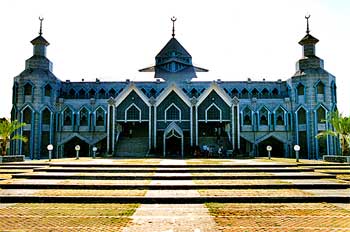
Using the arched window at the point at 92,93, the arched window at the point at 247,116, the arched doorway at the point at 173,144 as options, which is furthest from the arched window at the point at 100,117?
the arched window at the point at 247,116

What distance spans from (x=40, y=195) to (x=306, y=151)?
41.2m

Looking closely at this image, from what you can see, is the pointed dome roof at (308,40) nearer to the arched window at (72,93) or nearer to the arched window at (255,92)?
the arched window at (255,92)

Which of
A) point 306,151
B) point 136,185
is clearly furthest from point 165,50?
point 136,185

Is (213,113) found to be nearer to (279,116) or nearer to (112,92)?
(279,116)

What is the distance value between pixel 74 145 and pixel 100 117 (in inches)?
231

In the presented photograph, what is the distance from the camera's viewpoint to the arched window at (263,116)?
48466 mm

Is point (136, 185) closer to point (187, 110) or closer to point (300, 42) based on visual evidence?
point (187, 110)

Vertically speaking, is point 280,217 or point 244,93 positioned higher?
point 244,93

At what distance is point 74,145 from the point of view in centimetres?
4922

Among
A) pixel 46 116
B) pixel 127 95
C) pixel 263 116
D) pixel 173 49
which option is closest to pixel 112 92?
pixel 46 116

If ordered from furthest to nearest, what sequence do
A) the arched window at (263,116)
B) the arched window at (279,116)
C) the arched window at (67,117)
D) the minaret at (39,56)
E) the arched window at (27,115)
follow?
the minaret at (39,56) → the arched window at (67,117) → the arched window at (263,116) → the arched window at (279,116) → the arched window at (27,115)

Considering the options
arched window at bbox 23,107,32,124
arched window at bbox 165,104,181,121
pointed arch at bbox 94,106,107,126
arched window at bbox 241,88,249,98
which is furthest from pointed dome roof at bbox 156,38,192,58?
arched window at bbox 23,107,32,124

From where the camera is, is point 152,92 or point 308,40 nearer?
point 308,40

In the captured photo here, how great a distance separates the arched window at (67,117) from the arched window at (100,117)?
4080 millimetres
